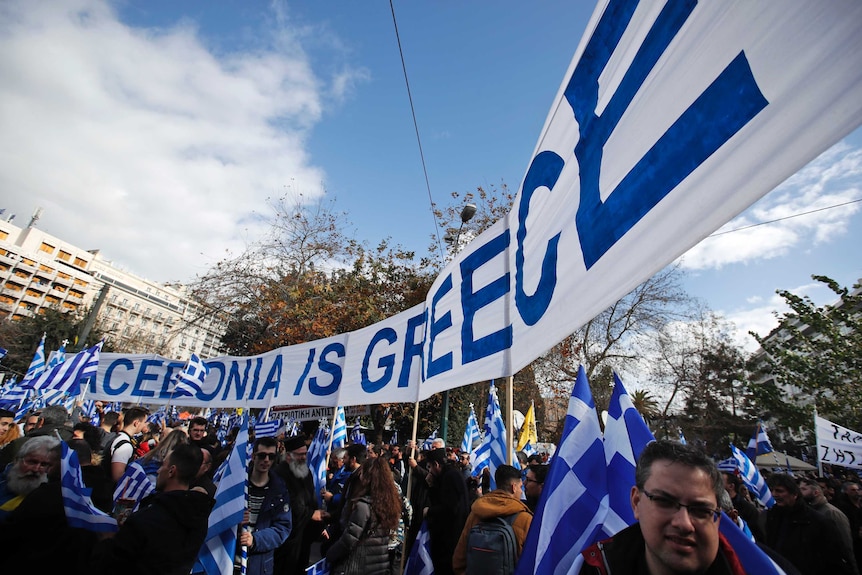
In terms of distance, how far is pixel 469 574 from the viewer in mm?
2986

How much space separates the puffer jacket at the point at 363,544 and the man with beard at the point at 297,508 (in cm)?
107

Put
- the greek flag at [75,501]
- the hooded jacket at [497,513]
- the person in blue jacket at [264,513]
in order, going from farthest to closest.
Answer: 1. the person in blue jacket at [264,513]
2. the hooded jacket at [497,513]
3. the greek flag at [75,501]

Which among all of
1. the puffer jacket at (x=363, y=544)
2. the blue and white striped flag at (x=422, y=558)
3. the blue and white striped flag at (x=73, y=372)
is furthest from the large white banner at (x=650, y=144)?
the blue and white striped flag at (x=73, y=372)

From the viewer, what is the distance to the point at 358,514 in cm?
360

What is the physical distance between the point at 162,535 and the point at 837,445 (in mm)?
12950

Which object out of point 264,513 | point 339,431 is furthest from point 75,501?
point 339,431

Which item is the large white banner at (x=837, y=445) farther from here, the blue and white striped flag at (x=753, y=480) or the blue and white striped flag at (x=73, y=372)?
the blue and white striped flag at (x=73, y=372)

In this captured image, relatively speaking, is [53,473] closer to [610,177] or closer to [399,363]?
[399,363]

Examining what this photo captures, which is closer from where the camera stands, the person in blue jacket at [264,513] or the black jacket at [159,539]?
the black jacket at [159,539]

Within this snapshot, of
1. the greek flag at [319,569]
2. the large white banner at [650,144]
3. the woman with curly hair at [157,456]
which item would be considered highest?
the large white banner at [650,144]

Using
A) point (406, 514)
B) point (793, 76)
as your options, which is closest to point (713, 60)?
point (793, 76)

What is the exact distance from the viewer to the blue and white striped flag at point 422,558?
4391mm

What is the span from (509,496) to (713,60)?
2.99 m

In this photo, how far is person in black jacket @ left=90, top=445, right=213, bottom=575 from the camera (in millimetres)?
2291
